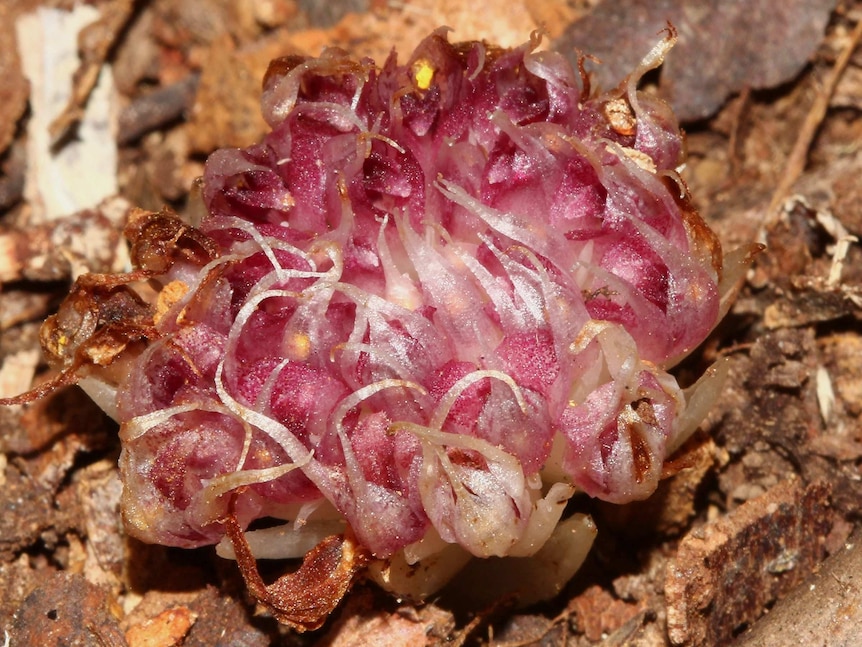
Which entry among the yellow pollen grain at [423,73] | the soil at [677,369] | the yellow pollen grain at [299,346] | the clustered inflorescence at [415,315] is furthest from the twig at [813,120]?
the yellow pollen grain at [299,346]

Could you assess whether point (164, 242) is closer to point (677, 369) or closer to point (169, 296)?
point (169, 296)

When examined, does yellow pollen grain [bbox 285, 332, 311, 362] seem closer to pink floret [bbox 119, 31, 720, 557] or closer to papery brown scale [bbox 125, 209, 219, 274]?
pink floret [bbox 119, 31, 720, 557]

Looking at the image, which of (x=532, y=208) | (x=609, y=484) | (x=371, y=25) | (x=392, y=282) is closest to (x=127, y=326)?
(x=392, y=282)

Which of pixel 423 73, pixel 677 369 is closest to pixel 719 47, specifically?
pixel 677 369

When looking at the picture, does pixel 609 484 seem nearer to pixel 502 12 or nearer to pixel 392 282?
pixel 392 282

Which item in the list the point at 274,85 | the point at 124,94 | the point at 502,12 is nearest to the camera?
the point at 274,85

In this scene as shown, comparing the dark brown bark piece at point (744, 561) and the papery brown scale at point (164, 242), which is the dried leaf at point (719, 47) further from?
the papery brown scale at point (164, 242)
